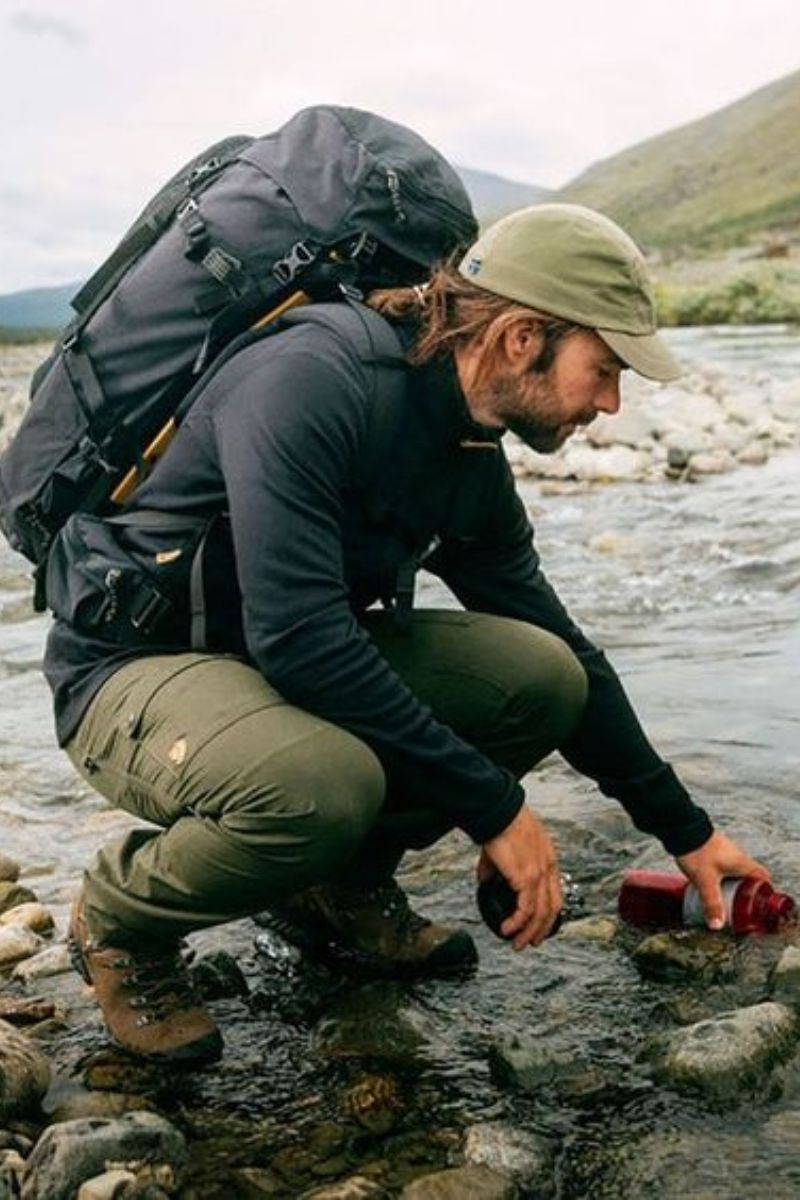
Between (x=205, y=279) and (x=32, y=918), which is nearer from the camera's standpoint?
(x=205, y=279)

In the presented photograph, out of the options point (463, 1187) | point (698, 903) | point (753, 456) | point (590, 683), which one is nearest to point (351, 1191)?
point (463, 1187)

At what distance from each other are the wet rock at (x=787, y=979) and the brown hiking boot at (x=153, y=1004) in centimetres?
136

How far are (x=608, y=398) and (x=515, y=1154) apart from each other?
1.73m

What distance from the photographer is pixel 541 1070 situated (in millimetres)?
3426

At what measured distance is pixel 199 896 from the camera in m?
3.46

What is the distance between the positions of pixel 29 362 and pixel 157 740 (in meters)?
65.4

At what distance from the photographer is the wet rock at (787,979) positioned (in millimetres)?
3678

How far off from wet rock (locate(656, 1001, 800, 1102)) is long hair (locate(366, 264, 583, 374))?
1.56 m

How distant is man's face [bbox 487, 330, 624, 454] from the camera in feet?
11.7

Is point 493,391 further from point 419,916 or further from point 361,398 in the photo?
point 419,916

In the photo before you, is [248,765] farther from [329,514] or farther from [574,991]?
[574,991]

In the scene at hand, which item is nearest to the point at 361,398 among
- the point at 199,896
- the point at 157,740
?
the point at 157,740

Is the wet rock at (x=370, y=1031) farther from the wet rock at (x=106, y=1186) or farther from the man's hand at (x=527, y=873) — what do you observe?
the wet rock at (x=106, y=1186)

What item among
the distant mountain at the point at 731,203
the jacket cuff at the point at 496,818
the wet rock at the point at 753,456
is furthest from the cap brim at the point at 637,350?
the distant mountain at the point at 731,203
